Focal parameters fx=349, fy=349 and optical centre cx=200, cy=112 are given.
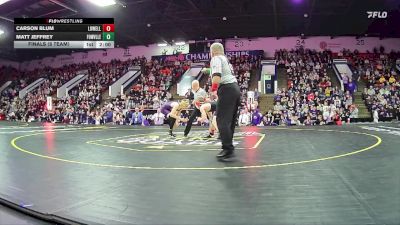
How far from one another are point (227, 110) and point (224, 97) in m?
0.18

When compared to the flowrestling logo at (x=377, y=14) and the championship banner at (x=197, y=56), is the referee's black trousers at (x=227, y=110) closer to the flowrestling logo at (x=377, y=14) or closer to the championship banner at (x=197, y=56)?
the flowrestling logo at (x=377, y=14)

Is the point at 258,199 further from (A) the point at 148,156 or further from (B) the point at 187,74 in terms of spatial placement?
(B) the point at 187,74

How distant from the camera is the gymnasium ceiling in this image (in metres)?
17.8

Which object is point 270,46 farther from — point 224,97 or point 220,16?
point 224,97

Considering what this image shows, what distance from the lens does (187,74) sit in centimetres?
2561

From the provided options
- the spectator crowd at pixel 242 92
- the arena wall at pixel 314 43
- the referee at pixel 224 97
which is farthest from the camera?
the arena wall at pixel 314 43

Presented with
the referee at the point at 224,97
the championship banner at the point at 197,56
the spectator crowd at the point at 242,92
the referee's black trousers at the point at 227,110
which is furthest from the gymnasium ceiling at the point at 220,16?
the referee's black trousers at the point at 227,110

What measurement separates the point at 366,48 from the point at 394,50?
1.84 meters

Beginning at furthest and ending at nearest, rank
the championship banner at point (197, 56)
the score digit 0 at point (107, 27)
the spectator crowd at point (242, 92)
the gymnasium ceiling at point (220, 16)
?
the championship banner at point (197, 56) < the gymnasium ceiling at point (220, 16) < the spectator crowd at point (242, 92) < the score digit 0 at point (107, 27)

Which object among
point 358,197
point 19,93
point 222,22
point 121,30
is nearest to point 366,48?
point 222,22
